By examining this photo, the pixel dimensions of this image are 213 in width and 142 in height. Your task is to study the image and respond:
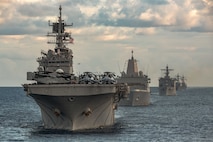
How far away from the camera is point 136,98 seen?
9306 centimetres

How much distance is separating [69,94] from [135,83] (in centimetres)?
5606

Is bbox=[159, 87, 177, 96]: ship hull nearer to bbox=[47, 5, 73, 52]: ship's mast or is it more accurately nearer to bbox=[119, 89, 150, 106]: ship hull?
bbox=[119, 89, 150, 106]: ship hull

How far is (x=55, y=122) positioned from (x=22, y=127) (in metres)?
8.62

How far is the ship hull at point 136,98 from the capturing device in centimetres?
9088

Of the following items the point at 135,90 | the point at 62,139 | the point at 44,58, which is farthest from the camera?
the point at 135,90

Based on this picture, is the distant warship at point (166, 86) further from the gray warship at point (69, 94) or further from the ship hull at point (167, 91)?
the gray warship at point (69, 94)

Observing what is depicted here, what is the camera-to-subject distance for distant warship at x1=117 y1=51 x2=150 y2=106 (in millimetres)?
92688

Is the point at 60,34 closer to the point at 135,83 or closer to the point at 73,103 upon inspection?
the point at 73,103

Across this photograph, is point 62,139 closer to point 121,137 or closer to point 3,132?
point 121,137

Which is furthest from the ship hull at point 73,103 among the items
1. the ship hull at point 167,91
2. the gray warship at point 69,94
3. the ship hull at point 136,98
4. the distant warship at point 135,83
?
the ship hull at point 167,91

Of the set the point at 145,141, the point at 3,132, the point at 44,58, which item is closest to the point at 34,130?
the point at 3,132

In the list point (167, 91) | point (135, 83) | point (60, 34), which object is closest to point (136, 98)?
point (135, 83)

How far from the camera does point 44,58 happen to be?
46.9m

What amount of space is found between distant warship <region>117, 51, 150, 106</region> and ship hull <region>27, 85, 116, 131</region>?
49.7 metres
